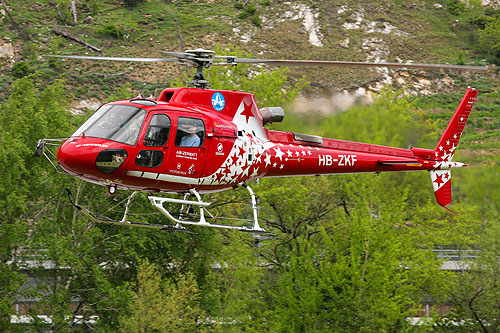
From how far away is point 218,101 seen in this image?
50.8 ft

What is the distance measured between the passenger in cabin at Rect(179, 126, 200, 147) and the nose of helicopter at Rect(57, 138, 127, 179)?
4.17 ft

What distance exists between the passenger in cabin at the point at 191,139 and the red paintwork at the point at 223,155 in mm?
114

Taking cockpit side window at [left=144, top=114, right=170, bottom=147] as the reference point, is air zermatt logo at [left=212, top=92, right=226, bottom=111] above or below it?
below

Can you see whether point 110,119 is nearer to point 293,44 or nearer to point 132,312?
point 132,312

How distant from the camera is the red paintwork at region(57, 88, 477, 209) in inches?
535

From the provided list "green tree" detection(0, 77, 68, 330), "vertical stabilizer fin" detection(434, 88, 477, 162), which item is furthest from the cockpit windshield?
"green tree" detection(0, 77, 68, 330)

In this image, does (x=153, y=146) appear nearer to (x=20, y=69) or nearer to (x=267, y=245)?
(x=267, y=245)

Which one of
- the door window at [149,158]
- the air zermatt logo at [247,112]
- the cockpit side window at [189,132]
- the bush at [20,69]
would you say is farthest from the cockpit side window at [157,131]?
the bush at [20,69]

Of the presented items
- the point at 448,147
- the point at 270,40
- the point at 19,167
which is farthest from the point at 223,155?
the point at 270,40

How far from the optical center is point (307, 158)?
1673 centimetres

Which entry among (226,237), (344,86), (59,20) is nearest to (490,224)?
(226,237)

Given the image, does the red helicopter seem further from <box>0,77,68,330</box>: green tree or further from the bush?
the bush

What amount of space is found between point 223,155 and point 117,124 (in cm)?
242

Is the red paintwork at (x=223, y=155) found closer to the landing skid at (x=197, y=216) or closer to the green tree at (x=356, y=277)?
the landing skid at (x=197, y=216)
